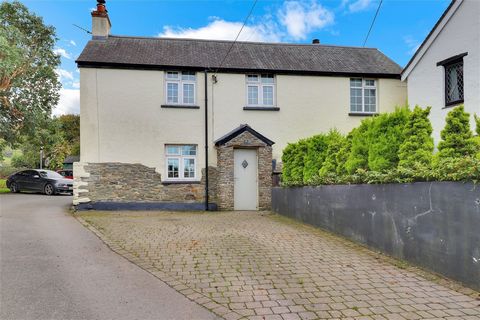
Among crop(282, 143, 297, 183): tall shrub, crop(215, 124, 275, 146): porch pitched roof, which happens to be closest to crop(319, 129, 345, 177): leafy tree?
crop(282, 143, 297, 183): tall shrub

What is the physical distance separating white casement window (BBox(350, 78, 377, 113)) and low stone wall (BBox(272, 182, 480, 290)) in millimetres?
7838

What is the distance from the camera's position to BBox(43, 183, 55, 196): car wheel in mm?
21203

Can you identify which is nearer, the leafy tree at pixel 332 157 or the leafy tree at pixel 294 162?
the leafy tree at pixel 332 157

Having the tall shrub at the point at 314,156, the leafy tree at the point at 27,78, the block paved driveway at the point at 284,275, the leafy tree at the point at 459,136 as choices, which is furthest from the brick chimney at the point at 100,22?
the leafy tree at the point at 459,136

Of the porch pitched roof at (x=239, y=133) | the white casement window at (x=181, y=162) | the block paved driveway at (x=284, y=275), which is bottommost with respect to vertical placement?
the block paved driveway at (x=284, y=275)

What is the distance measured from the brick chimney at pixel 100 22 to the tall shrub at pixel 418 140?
13.3 metres

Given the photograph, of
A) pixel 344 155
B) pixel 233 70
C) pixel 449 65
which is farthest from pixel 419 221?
pixel 233 70

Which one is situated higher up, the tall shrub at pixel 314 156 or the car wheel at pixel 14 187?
the tall shrub at pixel 314 156

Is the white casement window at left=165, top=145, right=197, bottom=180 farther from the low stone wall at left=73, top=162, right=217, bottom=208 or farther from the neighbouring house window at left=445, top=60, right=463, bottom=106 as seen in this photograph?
the neighbouring house window at left=445, top=60, right=463, bottom=106

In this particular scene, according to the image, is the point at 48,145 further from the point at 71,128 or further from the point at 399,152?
the point at 71,128

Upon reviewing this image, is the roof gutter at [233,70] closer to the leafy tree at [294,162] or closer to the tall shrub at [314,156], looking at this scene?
the leafy tree at [294,162]

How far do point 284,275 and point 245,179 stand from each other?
9.04 meters

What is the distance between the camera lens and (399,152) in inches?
247

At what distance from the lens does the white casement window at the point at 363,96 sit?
15.3 meters
